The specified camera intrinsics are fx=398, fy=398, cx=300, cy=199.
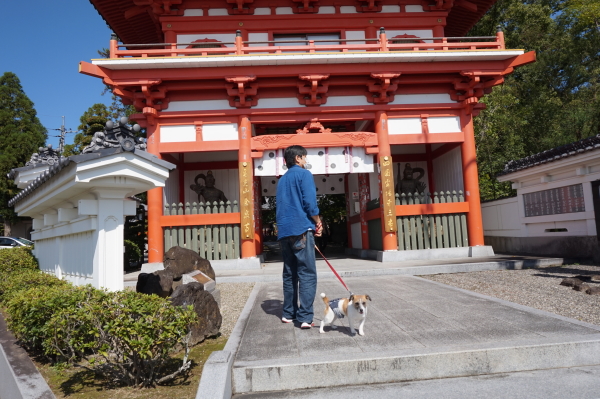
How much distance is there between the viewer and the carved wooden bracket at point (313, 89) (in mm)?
10961

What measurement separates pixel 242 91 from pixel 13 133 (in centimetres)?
2254

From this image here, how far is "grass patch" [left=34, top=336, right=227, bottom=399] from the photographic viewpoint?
2811 mm

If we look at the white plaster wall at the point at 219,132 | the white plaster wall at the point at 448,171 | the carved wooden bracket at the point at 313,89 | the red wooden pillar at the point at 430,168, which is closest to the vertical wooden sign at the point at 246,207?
the white plaster wall at the point at 219,132

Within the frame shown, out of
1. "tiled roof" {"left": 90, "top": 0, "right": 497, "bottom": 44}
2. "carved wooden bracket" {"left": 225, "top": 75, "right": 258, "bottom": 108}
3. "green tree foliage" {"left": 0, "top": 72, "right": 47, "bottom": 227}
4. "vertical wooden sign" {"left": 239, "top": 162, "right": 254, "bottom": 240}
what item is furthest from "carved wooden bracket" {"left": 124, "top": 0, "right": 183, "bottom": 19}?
"green tree foliage" {"left": 0, "top": 72, "right": 47, "bottom": 227}

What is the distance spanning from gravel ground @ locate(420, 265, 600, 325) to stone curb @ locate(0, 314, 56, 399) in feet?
17.0

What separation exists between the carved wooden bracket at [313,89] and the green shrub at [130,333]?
29.3 feet

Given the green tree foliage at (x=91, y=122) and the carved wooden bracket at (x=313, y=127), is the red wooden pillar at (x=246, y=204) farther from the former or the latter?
the green tree foliage at (x=91, y=122)

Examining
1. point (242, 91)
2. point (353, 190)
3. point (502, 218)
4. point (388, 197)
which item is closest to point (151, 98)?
point (242, 91)

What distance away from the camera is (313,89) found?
1114 cm

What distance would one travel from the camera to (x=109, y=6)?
41.6ft

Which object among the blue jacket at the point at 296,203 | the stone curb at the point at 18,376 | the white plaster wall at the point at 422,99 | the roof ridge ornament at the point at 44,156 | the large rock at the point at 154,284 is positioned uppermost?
the white plaster wall at the point at 422,99

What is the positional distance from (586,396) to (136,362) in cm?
311

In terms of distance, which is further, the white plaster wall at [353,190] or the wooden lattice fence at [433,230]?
the white plaster wall at [353,190]

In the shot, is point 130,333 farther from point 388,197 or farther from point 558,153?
point 558,153
